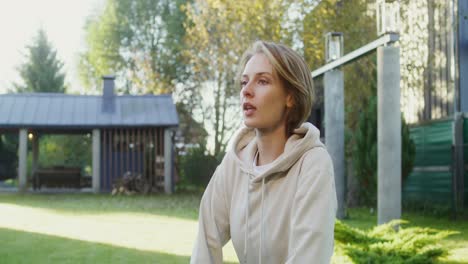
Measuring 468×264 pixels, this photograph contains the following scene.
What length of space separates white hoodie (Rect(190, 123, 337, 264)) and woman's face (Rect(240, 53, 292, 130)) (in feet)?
0.41

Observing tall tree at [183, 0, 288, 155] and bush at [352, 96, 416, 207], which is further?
tall tree at [183, 0, 288, 155]

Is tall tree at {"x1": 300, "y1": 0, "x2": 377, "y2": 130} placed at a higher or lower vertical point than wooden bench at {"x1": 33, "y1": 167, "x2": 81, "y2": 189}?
higher

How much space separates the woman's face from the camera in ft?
7.04

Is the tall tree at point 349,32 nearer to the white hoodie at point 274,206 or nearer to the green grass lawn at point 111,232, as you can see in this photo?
the green grass lawn at point 111,232

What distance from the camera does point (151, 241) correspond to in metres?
9.13

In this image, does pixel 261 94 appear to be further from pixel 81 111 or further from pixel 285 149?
pixel 81 111

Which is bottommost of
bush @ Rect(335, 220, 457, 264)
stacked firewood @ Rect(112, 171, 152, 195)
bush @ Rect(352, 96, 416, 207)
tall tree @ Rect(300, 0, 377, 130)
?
stacked firewood @ Rect(112, 171, 152, 195)

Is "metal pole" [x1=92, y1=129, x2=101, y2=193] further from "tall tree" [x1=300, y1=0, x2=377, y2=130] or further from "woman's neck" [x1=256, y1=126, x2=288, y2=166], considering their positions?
"woman's neck" [x1=256, y1=126, x2=288, y2=166]

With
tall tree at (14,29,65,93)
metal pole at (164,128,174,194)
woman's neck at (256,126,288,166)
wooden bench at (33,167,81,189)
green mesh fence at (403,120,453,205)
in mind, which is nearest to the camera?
woman's neck at (256,126,288,166)

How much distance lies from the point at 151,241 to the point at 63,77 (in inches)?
1474

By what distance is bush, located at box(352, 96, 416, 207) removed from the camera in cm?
1378

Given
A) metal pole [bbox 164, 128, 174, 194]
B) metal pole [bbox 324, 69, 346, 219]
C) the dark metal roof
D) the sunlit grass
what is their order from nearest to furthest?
1. the sunlit grass
2. metal pole [bbox 324, 69, 346, 219]
3. metal pole [bbox 164, 128, 174, 194]
4. the dark metal roof

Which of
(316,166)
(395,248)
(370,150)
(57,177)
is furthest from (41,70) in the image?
(316,166)

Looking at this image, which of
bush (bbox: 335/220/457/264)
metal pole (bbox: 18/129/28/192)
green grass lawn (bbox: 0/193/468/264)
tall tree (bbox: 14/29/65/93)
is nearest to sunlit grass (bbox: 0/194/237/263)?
green grass lawn (bbox: 0/193/468/264)
